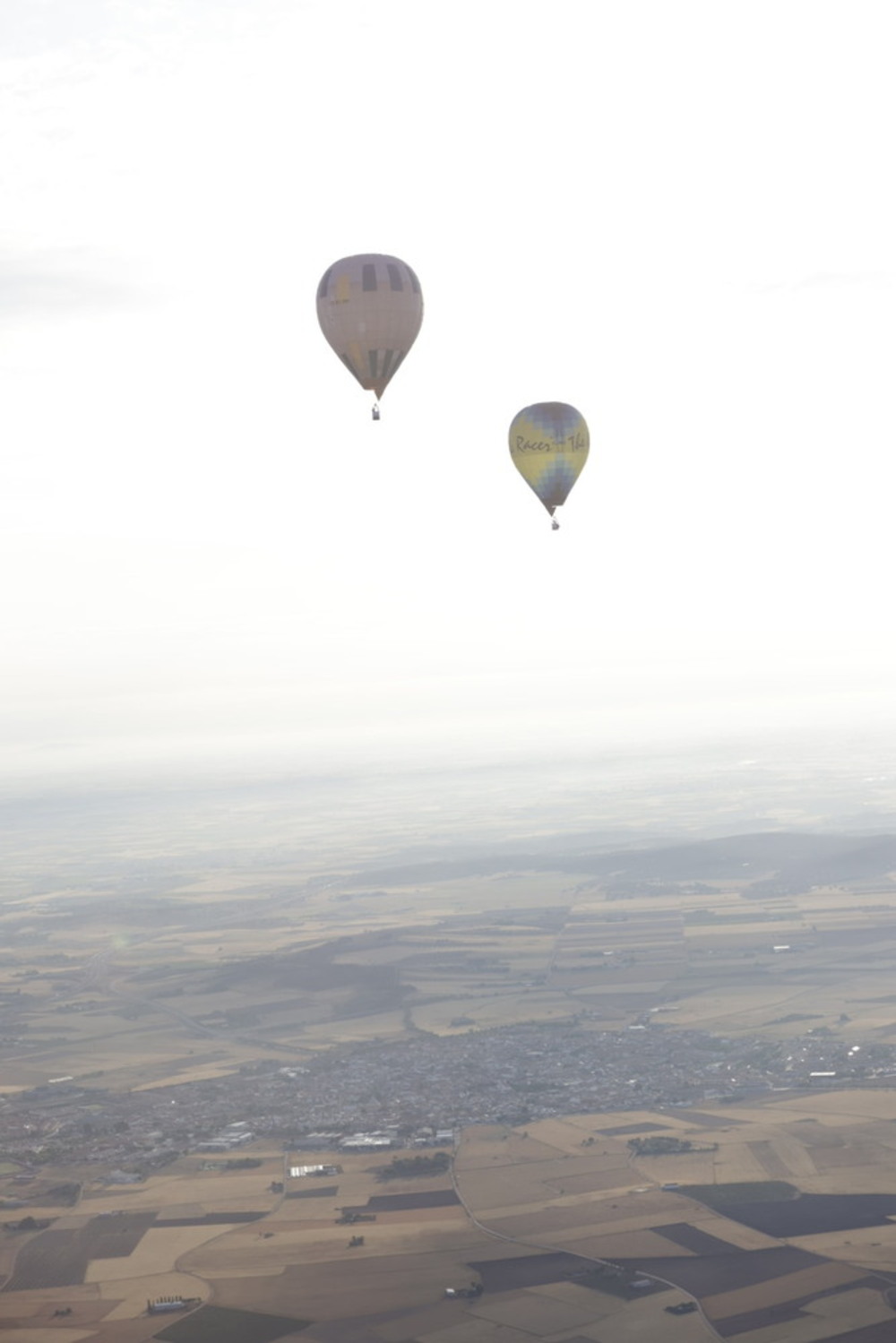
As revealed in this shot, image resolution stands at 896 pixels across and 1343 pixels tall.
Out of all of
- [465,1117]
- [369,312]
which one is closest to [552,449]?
[369,312]

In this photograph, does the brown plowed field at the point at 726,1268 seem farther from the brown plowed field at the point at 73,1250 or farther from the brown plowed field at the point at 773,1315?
the brown plowed field at the point at 73,1250

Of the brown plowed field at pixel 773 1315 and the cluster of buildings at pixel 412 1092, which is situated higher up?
the brown plowed field at pixel 773 1315

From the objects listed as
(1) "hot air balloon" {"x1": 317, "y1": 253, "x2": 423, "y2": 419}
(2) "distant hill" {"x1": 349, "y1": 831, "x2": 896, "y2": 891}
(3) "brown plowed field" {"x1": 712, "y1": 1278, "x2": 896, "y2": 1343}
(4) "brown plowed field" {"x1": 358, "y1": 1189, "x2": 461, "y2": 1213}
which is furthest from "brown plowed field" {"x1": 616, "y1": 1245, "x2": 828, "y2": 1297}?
(2) "distant hill" {"x1": 349, "y1": 831, "x2": 896, "y2": 891}

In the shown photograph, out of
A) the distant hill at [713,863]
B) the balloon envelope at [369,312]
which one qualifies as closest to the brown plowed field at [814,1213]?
the balloon envelope at [369,312]

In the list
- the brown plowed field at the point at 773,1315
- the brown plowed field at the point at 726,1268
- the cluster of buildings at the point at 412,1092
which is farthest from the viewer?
the cluster of buildings at the point at 412,1092

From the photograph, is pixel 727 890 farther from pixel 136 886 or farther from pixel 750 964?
pixel 136 886

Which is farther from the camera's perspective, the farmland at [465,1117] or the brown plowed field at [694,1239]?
the brown plowed field at [694,1239]

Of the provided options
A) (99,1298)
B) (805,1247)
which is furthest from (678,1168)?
(99,1298)

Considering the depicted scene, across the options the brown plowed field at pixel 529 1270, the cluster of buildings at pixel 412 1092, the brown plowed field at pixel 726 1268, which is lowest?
the cluster of buildings at pixel 412 1092
